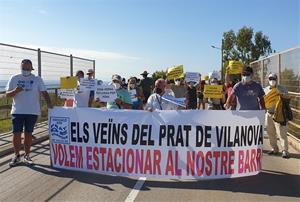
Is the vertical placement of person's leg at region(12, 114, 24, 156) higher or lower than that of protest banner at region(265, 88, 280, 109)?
lower

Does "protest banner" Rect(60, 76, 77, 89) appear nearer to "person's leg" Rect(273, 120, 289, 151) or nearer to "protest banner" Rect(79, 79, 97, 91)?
"protest banner" Rect(79, 79, 97, 91)

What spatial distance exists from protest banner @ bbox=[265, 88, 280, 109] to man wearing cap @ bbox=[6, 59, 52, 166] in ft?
15.9

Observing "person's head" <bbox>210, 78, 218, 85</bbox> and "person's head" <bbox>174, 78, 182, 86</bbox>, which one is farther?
"person's head" <bbox>210, 78, 218, 85</bbox>

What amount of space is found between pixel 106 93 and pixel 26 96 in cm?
178

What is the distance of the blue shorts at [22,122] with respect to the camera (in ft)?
29.0

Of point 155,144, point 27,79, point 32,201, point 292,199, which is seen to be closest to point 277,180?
point 292,199

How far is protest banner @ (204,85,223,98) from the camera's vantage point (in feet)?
45.1

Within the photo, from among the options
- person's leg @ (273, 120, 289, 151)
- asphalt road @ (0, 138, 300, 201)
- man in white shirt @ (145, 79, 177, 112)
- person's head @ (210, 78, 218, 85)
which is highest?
person's head @ (210, 78, 218, 85)

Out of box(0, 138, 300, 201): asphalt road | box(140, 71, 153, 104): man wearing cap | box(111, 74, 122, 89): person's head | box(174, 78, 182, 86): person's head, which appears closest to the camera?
box(0, 138, 300, 201): asphalt road

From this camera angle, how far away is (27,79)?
350 inches

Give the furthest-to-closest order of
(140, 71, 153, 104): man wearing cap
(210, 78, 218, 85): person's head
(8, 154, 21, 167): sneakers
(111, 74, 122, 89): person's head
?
1. (140, 71, 153, 104): man wearing cap
2. (210, 78, 218, 85): person's head
3. (111, 74, 122, 89): person's head
4. (8, 154, 21, 167): sneakers

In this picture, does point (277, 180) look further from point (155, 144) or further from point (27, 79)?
point (27, 79)

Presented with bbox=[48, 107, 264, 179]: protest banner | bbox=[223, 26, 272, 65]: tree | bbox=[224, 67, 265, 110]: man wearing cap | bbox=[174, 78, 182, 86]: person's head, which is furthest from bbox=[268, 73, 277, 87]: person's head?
bbox=[223, 26, 272, 65]: tree

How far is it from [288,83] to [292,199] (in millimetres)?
7301
